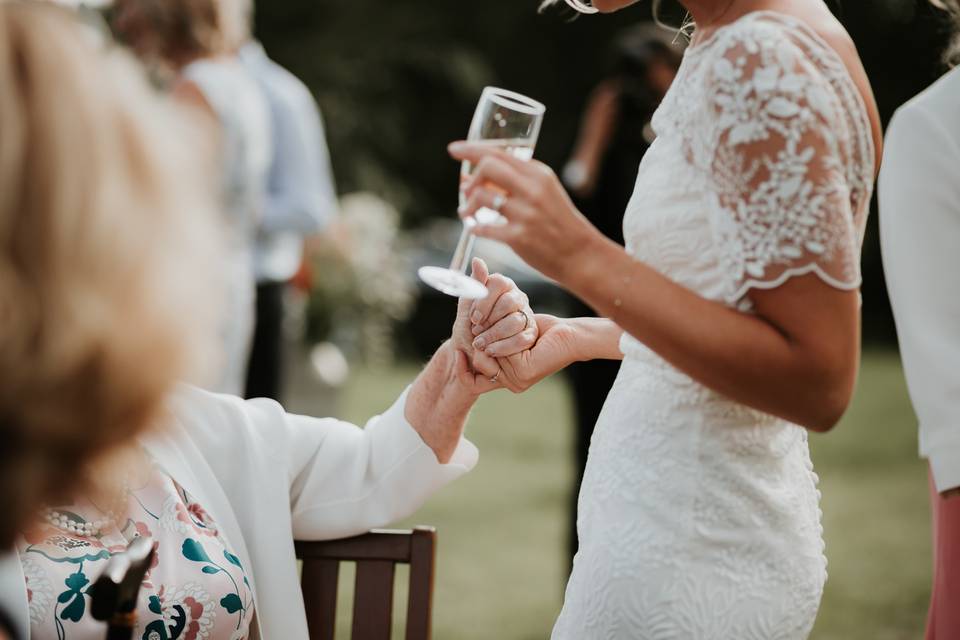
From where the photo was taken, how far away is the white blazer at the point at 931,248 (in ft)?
5.37

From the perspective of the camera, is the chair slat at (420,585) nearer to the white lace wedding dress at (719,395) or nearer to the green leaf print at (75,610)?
the white lace wedding dress at (719,395)

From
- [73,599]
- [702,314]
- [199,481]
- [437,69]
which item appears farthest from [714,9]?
[437,69]

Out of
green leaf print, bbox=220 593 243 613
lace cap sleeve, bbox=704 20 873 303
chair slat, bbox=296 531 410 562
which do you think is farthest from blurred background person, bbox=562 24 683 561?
lace cap sleeve, bbox=704 20 873 303

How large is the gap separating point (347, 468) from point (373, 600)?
222 millimetres

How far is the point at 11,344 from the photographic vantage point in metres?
0.93

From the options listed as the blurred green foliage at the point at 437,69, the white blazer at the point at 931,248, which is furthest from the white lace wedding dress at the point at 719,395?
the blurred green foliage at the point at 437,69

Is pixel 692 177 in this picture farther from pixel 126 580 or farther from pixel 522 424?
pixel 522 424

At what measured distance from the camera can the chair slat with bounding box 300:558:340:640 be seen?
1.99 meters

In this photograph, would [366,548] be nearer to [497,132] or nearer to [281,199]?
[497,132]

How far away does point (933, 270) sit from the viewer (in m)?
1.65

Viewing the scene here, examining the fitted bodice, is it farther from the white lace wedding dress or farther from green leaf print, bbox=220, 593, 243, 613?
green leaf print, bbox=220, 593, 243, 613

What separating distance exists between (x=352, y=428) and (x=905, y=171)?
98 cm

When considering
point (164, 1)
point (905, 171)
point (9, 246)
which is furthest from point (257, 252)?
point (9, 246)

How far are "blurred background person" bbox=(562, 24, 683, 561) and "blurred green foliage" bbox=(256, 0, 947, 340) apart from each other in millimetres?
12587
